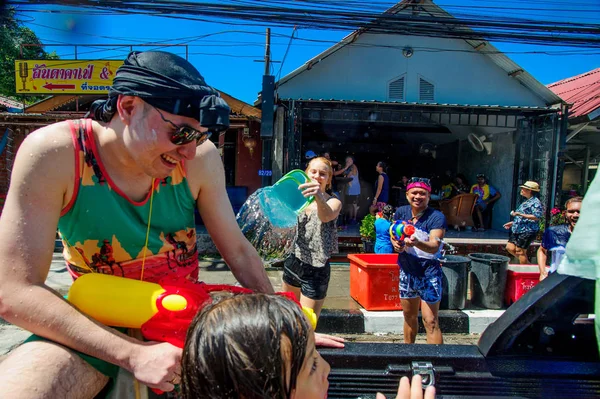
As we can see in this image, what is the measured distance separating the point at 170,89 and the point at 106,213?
48 centimetres

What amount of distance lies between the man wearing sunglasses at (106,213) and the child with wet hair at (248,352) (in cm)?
23

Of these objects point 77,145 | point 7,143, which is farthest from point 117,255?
point 7,143

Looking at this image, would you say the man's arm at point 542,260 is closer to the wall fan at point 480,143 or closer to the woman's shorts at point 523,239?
the woman's shorts at point 523,239

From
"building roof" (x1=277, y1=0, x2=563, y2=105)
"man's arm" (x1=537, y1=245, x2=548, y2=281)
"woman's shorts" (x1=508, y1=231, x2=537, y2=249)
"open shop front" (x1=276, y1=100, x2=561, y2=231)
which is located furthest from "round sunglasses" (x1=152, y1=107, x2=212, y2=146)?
"building roof" (x1=277, y1=0, x2=563, y2=105)

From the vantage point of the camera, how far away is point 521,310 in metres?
1.64

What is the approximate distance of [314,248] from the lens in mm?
4039

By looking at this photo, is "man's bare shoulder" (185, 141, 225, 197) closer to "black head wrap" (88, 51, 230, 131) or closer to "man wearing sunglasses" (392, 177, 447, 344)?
"black head wrap" (88, 51, 230, 131)

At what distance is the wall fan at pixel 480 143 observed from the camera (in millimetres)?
13508

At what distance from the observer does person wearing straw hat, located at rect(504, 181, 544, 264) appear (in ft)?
23.5

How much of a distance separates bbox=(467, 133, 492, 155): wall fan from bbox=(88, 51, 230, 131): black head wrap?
1362 cm

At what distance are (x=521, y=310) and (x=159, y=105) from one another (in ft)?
5.04

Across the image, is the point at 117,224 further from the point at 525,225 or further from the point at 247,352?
the point at 525,225

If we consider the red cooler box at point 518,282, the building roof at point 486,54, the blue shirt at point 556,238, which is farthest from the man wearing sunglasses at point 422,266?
the building roof at point 486,54

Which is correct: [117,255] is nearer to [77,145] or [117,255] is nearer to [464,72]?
[77,145]
